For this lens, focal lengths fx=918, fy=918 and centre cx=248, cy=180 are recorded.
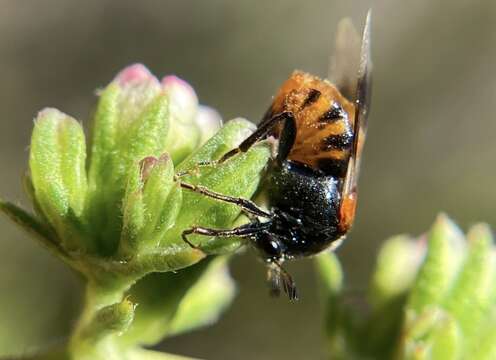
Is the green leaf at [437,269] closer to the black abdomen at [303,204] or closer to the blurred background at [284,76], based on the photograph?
the black abdomen at [303,204]

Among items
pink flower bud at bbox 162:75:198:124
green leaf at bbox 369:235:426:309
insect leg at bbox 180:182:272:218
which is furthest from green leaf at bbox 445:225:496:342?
pink flower bud at bbox 162:75:198:124

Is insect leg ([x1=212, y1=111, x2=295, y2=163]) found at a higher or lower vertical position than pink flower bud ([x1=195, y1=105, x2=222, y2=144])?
higher

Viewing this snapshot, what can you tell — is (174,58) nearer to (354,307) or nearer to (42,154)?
(354,307)

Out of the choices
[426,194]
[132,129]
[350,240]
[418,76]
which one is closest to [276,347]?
[350,240]

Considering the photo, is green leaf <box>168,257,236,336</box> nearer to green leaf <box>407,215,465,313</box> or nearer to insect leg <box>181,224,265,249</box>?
insect leg <box>181,224,265,249</box>

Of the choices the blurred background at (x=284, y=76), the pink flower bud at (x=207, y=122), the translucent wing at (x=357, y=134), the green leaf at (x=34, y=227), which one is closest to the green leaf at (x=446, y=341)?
the translucent wing at (x=357, y=134)

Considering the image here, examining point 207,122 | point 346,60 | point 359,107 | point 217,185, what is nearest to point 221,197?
point 217,185
